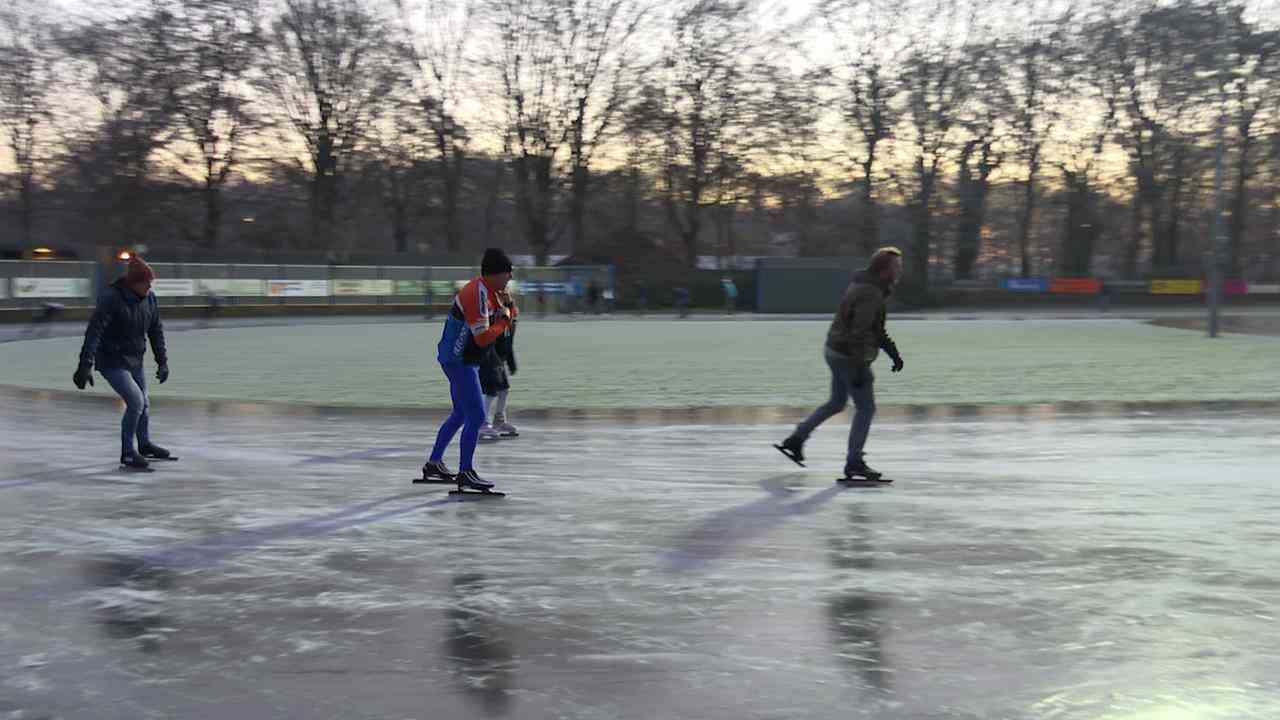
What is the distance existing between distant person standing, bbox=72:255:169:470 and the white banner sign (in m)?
43.0

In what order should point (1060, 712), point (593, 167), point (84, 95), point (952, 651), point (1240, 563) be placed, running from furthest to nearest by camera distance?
point (593, 167) < point (84, 95) < point (1240, 563) < point (952, 651) < point (1060, 712)

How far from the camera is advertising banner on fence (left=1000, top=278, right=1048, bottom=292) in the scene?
6650 centimetres

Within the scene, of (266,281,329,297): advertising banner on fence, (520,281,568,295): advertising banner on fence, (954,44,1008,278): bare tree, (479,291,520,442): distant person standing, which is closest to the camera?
(479,291,520,442): distant person standing

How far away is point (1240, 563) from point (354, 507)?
17.4 ft

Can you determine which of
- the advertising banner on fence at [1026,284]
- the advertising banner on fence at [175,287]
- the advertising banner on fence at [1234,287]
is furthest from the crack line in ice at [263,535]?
the advertising banner on fence at [1234,287]

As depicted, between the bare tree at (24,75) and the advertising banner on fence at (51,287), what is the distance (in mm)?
12513

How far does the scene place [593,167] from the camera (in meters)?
67.7

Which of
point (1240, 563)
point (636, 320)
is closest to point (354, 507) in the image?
point (1240, 563)

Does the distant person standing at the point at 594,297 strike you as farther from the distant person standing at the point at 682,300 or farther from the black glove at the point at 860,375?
the black glove at the point at 860,375

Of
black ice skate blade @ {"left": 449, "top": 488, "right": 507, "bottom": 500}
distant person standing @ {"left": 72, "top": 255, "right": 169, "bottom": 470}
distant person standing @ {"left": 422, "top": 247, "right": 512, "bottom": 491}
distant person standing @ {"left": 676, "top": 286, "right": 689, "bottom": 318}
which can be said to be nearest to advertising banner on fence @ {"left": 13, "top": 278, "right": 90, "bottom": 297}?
distant person standing @ {"left": 676, "top": 286, "right": 689, "bottom": 318}

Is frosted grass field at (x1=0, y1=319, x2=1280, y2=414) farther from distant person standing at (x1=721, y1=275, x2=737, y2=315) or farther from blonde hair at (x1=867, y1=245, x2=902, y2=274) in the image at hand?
distant person standing at (x1=721, y1=275, x2=737, y2=315)

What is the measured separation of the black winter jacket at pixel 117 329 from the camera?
422 inches

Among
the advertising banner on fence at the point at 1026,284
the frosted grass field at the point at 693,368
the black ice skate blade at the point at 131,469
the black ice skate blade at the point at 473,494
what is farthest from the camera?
the advertising banner on fence at the point at 1026,284

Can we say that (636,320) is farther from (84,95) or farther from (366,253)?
(84,95)
